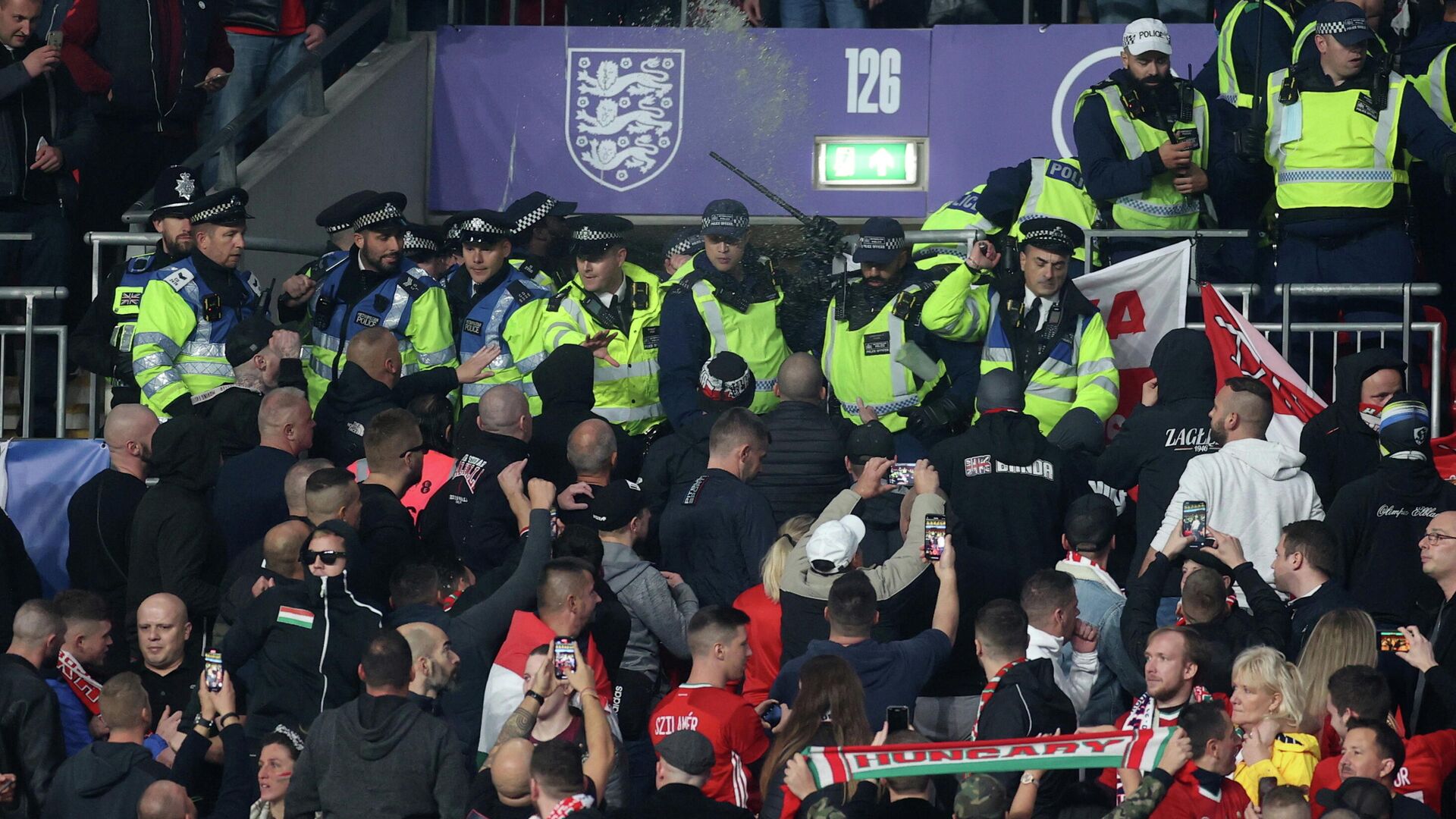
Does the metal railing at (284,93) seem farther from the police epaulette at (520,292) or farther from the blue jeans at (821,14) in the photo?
the blue jeans at (821,14)

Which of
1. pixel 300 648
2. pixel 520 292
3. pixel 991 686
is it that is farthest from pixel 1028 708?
pixel 520 292

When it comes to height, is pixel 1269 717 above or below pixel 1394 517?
below

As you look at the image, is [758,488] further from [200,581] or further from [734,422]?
[200,581]

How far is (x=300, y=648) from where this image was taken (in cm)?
859

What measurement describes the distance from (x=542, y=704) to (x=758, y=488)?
2.43 m

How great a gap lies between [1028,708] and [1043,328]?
3.58 metres

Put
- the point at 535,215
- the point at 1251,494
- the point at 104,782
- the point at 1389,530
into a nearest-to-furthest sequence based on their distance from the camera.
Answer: the point at 104,782 → the point at 1389,530 → the point at 1251,494 → the point at 535,215

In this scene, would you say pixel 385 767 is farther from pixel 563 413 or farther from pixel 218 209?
pixel 218 209

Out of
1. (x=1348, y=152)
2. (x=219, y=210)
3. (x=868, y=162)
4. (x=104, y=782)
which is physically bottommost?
(x=104, y=782)

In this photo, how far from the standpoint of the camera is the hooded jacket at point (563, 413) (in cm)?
1052

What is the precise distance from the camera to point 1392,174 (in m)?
11.8

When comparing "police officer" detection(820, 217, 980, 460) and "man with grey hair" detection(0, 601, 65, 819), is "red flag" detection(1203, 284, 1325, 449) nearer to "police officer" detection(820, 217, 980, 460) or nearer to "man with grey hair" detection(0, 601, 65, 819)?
"police officer" detection(820, 217, 980, 460)

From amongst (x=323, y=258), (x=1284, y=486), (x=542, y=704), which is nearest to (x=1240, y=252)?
(x=1284, y=486)

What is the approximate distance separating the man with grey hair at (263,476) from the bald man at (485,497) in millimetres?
683
